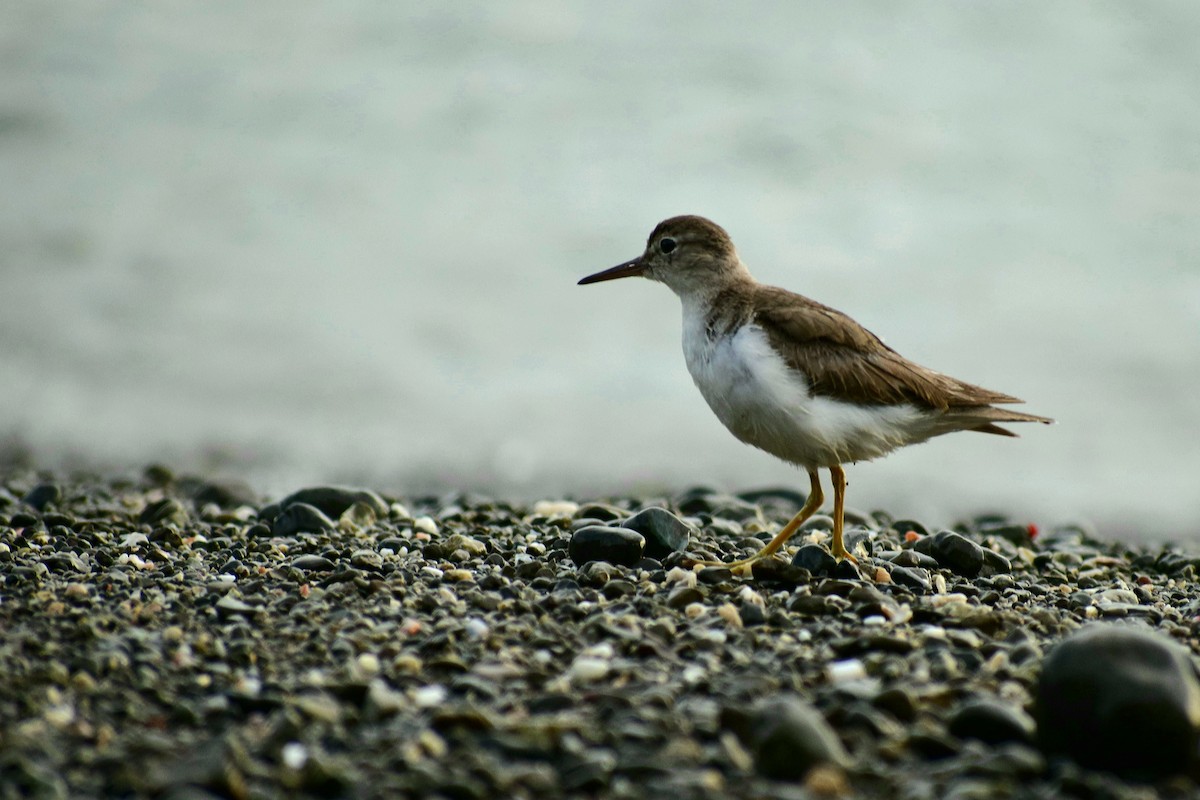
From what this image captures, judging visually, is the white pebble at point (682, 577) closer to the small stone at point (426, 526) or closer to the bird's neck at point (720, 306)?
the bird's neck at point (720, 306)

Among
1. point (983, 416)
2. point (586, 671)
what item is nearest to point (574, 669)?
point (586, 671)

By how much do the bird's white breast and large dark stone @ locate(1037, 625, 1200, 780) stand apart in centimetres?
217

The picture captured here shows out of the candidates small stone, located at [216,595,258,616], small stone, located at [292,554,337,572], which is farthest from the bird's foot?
small stone, located at [216,595,258,616]

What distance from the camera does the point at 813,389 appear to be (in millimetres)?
5535

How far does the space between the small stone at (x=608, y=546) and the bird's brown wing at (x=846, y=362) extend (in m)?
1.12

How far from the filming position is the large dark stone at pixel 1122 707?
328cm

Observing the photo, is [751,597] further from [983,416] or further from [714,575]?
[983,416]

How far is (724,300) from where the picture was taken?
605 cm

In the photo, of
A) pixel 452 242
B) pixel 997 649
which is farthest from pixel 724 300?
pixel 452 242

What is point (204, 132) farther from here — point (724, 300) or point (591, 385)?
point (724, 300)

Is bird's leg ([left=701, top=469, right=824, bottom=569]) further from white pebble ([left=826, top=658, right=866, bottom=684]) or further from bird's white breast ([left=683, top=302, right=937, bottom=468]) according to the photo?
white pebble ([left=826, top=658, right=866, bottom=684])

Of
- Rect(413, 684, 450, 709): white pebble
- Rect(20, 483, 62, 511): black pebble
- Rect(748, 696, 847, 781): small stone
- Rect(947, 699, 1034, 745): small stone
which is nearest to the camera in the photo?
Rect(748, 696, 847, 781): small stone

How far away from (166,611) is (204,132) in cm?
1205

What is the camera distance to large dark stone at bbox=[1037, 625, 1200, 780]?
328 centimetres
